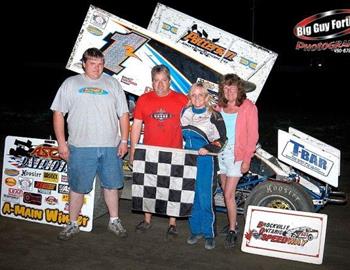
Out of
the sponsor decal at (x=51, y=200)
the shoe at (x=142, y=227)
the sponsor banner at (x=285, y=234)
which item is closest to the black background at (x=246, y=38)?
the sponsor decal at (x=51, y=200)

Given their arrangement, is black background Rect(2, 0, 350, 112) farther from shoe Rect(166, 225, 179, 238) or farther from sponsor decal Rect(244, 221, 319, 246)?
sponsor decal Rect(244, 221, 319, 246)

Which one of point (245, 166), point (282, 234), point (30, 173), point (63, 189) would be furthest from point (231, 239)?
point (30, 173)

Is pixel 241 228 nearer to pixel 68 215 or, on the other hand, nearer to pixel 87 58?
pixel 68 215

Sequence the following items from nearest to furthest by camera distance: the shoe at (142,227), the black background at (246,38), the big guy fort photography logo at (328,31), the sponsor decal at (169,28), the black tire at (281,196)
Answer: the black tire at (281,196) < the shoe at (142,227) < the sponsor decal at (169,28) < the black background at (246,38) < the big guy fort photography logo at (328,31)

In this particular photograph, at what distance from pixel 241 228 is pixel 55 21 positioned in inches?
1797

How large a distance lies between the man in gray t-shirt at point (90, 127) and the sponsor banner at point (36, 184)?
375mm

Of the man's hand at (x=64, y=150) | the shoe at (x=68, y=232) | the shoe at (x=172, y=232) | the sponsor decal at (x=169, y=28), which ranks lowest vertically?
the shoe at (x=68, y=232)

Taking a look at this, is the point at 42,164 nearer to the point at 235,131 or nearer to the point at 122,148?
the point at 122,148

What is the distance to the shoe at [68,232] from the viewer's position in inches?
192

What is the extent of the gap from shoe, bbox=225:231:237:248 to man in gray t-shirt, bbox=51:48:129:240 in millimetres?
1243

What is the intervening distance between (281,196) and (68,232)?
2.27 m

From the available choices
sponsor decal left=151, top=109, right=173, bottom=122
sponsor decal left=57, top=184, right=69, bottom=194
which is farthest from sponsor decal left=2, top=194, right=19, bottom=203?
sponsor decal left=151, top=109, right=173, bottom=122

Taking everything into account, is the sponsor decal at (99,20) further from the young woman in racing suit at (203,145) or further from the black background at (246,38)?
the black background at (246,38)

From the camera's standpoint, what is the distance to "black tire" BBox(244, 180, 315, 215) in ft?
16.1
